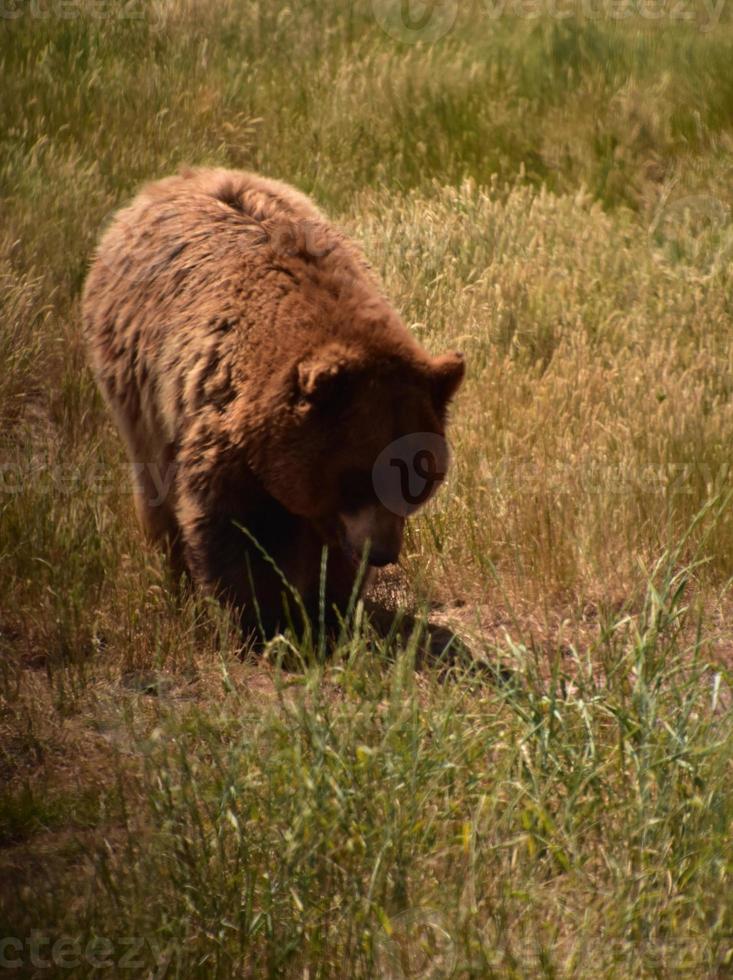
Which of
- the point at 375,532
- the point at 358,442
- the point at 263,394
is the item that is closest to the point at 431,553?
the point at 375,532

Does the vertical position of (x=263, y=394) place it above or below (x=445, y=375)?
below

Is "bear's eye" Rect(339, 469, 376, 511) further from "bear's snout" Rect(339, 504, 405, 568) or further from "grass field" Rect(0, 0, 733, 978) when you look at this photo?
"grass field" Rect(0, 0, 733, 978)

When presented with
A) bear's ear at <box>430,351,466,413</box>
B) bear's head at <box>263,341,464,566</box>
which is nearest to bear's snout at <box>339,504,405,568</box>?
bear's head at <box>263,341,464,566</box>

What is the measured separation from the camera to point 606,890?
3383 millimetres

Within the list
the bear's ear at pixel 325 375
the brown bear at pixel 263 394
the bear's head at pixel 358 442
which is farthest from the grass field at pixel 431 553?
the bear's ear at pixel 325 375

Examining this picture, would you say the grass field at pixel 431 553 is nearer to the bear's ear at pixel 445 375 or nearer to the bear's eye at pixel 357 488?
the bear's eye at pixel 357 488

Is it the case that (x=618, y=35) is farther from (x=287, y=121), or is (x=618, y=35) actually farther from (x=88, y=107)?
(x=88, y=107)

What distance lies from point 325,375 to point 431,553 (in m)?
1.46

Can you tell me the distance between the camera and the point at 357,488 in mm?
4883

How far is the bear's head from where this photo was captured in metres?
4.82

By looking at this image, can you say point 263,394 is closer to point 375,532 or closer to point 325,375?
point 325,375

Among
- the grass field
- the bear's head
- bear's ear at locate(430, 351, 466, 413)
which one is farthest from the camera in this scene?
bear's ear at locate(430, 351, 466, 413)

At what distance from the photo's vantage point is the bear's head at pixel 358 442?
190 inches

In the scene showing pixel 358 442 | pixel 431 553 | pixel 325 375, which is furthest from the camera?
pixel 431 553
